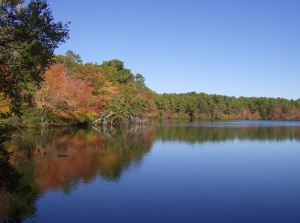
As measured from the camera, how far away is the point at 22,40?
30.4 feet

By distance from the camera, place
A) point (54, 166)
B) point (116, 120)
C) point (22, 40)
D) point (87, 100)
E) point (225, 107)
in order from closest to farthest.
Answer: point (22, 40) < point (54, 166) < point (87, 100) < point (116, 120) < point (225, 107)

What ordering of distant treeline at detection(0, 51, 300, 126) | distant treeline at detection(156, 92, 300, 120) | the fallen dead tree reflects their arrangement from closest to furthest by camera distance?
distant treeline at detection(0, 51, 300, 126)
the fallen dead tree
distant treeline at detection(156, 92, 300, 120)

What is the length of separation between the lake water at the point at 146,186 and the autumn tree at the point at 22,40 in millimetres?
2955

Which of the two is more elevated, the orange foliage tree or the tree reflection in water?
the orange foliage tree

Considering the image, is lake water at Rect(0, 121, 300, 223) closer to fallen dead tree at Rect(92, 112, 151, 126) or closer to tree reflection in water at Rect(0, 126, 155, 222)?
tree reflection in water at Rect(0, 126, 155, 222)

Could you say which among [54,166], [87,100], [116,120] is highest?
[87,100]

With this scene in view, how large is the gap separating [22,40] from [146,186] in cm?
753

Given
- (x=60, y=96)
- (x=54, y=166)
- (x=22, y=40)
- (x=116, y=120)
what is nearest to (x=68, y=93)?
(x=60, y=96)

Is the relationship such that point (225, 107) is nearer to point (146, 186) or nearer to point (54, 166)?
point (54, 166)

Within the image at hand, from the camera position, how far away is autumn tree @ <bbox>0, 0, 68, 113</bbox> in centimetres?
912

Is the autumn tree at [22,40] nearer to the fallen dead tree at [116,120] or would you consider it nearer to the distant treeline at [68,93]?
the distant treeline at [68,93]

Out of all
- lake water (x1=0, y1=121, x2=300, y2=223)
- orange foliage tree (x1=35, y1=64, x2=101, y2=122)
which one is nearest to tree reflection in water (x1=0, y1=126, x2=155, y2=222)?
lake water (x1=0, y1=121, x2=300, y2=223)

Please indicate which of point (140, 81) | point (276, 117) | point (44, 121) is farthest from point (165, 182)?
point (276, 117)

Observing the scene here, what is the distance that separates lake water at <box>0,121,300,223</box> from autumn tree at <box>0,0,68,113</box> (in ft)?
9.69
